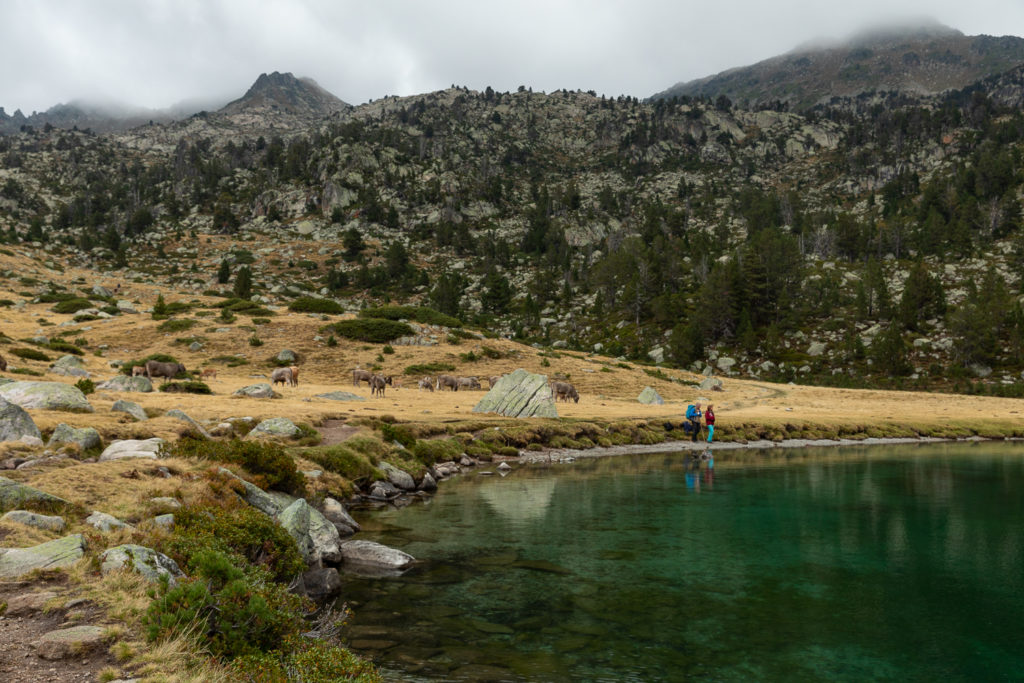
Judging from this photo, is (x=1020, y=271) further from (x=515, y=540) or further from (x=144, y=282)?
(x=144, y=282)

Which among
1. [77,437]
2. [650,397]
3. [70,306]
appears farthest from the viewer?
[70,306]

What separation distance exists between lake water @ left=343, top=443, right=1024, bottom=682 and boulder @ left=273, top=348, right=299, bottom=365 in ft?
131

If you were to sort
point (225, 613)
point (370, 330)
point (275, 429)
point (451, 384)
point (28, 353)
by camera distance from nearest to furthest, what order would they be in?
point (225, 613)
point (275, 429)
point (28, 353)
point (451, 384)
point (370, 330)

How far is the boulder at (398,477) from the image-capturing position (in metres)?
25.9

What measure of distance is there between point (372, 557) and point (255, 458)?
235 inches

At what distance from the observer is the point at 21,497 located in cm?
1186

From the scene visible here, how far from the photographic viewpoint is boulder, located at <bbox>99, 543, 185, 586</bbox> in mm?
9398

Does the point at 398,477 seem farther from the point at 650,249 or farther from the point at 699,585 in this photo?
the point at 650,249

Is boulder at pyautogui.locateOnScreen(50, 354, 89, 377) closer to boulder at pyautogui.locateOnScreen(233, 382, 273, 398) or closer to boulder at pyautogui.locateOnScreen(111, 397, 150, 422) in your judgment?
boulder at pyautogui.locateOnScreen(233, 382, 273, 398)

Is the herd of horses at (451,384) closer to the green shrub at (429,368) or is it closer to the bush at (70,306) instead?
the green shrub at (429,368)

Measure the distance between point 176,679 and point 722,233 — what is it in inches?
6417

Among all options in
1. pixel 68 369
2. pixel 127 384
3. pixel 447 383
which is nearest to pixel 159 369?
pixel 68 369

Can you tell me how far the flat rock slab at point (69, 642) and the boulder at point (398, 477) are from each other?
60.6 ft

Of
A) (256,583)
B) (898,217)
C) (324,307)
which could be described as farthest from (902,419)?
(898,217)
